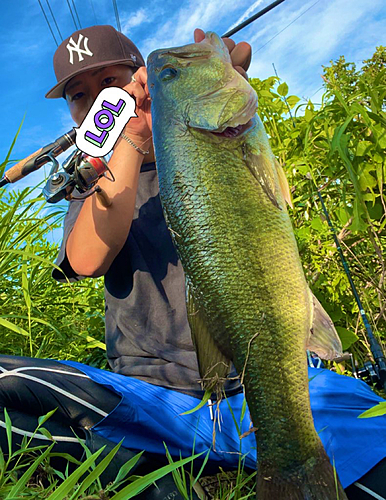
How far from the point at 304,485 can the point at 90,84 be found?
203cm

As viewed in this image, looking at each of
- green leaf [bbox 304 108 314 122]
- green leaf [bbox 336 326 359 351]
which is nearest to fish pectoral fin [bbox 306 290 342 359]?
green leaf [bbox 336 326 359 351]

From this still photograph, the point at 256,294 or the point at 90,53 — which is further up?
the point at 90,53

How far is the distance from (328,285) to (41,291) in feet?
6.78

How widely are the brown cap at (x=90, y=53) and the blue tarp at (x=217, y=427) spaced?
147cm

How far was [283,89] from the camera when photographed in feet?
10.2

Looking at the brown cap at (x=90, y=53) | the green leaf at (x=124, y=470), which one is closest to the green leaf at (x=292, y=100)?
the brown cap at (x=90, y=53)

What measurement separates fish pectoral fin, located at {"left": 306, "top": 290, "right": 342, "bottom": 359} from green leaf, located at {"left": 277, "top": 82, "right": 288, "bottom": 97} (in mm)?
2222

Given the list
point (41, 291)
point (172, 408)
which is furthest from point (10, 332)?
point (172, 408)

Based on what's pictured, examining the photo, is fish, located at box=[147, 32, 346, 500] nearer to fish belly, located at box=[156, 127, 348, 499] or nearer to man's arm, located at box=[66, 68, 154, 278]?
fish belly, located at box=[156, 127, 348, 499]

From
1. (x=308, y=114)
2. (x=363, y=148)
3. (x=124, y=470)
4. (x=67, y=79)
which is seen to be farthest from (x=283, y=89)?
(x=124, y=470)

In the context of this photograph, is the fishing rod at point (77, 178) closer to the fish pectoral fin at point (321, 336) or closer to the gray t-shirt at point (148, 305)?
the gray t-shirt at point (148, 305)

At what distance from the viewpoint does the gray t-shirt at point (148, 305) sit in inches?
78.8

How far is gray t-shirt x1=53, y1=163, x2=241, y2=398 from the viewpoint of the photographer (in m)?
2.00

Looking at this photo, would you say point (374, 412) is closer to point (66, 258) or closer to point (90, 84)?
point (66, 258)
